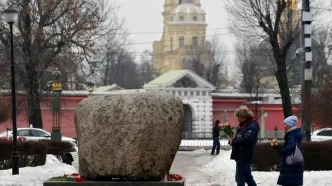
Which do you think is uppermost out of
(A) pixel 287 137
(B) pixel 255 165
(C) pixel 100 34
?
(C) pixel 100 34

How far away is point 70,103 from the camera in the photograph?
2244 inches

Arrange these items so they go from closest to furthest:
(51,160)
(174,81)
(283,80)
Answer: (51,160), (283,80), (174,81)

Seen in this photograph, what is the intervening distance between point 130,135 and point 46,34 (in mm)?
26015

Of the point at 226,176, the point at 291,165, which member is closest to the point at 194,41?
the point at 226,176

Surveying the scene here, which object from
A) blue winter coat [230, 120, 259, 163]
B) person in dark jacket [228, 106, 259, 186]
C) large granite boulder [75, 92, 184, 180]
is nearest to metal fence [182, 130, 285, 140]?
person in dark jacket [228, 106, 259, 186]

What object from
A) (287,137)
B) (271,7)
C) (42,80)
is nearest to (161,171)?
(287,137)

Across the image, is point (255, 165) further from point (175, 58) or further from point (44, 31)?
point (175, 58)

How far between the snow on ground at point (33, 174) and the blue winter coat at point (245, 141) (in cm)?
645

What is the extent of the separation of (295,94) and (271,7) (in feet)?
75.8

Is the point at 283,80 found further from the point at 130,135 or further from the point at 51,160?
the point at 130,135

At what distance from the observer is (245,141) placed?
1472cm

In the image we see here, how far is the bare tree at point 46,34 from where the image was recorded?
38812mm

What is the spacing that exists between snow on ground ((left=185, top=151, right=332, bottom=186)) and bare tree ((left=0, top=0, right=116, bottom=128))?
13.8 m

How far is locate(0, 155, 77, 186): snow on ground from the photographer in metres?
19.7
